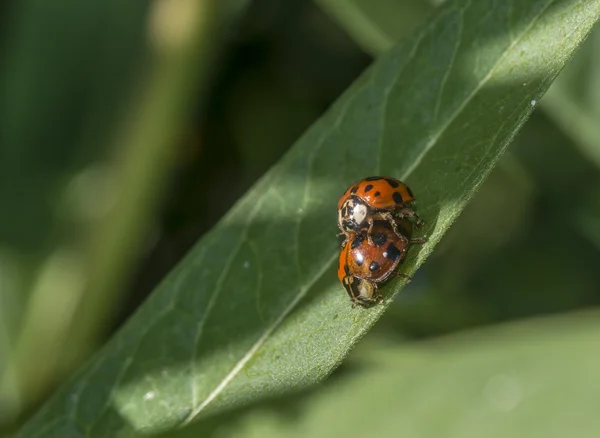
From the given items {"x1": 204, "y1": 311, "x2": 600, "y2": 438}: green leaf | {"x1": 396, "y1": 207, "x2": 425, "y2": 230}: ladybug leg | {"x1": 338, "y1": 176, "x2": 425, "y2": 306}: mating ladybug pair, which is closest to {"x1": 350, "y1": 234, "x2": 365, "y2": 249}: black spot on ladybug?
{"x1": 338, "y1": 176, "x2": 425, "y2": 306}: mating ladybug pair

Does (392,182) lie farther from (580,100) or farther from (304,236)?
(580,100)

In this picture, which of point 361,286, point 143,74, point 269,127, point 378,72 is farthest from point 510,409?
point 143,74

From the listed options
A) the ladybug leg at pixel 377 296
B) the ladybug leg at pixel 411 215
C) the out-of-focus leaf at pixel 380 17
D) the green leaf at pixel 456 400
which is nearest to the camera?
the green leaf at pixel 456 400

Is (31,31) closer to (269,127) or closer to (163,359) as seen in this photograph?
(269,127)

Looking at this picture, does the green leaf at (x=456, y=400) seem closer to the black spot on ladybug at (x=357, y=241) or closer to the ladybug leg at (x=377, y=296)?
the ladybug leg at (x=377, y=296)

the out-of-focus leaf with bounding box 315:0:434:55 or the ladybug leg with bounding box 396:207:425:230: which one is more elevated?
the out-of-focus leaf with bounding box 315:0:434:55

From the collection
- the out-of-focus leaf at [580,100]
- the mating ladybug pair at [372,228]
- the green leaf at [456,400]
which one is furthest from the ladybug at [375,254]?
the out-of-focus leaf at [580,100]

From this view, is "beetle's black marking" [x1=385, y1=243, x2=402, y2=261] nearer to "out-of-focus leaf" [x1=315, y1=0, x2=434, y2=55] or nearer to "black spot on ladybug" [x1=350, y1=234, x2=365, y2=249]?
"black spot on ladybug" [x1=350, y1=234, x2=365, y2=249]
